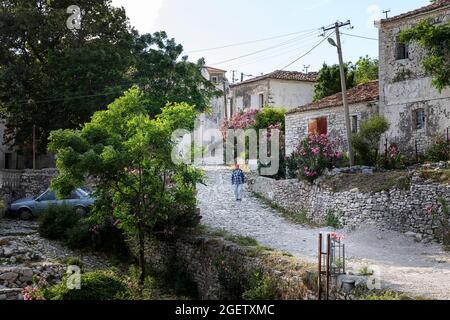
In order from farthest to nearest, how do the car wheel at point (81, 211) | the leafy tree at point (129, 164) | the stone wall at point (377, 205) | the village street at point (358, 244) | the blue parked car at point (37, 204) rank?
1. the blue parked car at point (37, 204)
2. the car wheel at point (81, 211)
3. the stone wall at point (377, 205)
4. the leafy tree at point (129, 164)
5. the village street at point (358, 244)

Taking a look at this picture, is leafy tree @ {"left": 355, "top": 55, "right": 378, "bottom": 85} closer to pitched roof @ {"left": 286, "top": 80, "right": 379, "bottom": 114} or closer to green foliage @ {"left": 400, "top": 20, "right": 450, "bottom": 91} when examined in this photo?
pitched roof @ {"left": 286, "top": 80, "right": 379, "bottom": 114}

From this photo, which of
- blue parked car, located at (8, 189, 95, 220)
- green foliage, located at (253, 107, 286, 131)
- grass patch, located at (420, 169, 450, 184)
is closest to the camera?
grass patch, located at (420, 169, 450, 184)

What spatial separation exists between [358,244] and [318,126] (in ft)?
41.0

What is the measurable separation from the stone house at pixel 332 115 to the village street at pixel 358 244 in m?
6.20

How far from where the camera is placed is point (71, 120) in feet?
93.6

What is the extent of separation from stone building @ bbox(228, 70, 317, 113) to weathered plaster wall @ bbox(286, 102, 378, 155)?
784 centimetres

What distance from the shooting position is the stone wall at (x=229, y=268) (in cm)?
1181

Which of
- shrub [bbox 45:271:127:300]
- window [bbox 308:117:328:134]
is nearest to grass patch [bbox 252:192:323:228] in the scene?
window [bbox 308:117:328:134]

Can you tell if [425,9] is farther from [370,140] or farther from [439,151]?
[439,151]

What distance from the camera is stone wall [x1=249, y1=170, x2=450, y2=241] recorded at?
16562 mm

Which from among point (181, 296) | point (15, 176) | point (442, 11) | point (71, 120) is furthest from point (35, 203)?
point (442, 11)

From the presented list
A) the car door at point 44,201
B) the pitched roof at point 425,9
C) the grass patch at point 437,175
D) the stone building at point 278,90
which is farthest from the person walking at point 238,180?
the stone building at point 278,90

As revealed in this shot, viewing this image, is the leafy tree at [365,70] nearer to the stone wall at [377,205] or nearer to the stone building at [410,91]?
the stone building at [410,91]

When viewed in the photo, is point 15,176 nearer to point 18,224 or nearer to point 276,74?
point 18,224
